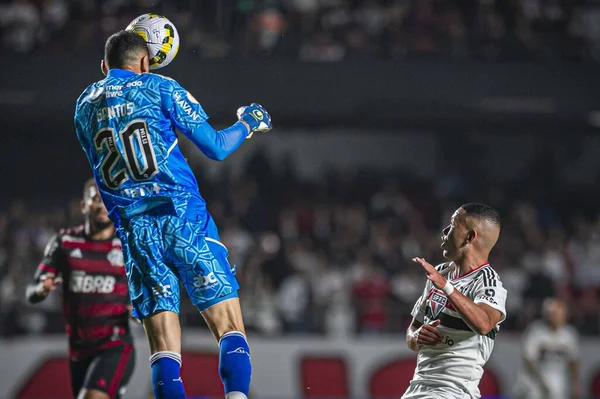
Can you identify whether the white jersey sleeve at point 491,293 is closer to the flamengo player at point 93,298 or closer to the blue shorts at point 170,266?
the blue shorts at point 170,266

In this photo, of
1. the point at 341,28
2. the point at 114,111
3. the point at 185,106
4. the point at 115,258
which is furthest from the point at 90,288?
the point at 341,28

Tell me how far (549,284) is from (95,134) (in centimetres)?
1038

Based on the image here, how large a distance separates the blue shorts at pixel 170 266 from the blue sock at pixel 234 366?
10.0 inches

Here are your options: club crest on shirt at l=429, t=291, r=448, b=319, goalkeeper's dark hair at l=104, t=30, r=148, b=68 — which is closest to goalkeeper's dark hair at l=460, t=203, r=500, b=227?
club crest on shirt at l=429, t=291, r=448, b=319

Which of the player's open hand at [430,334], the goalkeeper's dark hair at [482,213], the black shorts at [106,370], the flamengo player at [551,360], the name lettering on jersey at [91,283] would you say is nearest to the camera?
the player's open hand at [430,334]

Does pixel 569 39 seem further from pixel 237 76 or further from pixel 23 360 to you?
pixel 23 360

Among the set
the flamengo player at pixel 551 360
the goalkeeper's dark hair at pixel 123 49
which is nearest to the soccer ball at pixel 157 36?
the goalkeeper's dark hair at pixel 123 49

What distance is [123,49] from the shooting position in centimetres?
512

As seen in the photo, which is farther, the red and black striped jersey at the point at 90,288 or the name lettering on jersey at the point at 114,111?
the red and black striped jersey at the point at 90,288

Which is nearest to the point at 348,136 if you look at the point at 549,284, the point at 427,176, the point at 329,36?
the point at 427,176

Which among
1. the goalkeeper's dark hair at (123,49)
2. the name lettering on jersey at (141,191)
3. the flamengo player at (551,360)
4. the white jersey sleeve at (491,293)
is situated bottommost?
the flamengo player at (551,360)

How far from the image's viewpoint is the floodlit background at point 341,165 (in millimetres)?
13625

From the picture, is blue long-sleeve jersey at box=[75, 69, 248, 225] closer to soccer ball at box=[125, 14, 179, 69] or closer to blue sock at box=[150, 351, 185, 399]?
soccer ball at box=[125, 14, 179, 69]

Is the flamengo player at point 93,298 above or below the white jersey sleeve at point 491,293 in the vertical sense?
below
